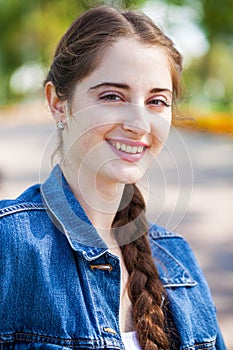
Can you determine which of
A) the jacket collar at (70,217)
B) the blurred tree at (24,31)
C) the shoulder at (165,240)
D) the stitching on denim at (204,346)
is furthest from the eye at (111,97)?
the blurred tree at (24,31)

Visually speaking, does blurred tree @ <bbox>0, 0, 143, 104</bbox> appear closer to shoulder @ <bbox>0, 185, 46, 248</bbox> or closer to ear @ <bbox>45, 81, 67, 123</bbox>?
ear @ <bbox>45, 81, 67, 123</bbox>

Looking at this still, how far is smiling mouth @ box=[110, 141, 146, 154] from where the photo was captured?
5.03 ft

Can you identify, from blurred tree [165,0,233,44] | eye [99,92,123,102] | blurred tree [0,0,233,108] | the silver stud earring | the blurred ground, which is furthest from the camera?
blurred tree [0,0,233,108]

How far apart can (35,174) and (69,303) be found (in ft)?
14.9

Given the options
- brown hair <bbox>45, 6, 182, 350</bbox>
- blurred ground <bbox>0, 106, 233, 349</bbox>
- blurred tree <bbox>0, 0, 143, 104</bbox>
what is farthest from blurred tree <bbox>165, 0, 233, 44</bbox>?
brown hair <bbox>45, 6, 182, 350</bbox>

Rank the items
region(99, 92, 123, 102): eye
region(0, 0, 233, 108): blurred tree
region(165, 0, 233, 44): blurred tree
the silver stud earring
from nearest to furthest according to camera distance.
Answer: region(99, 92, 123, 102): eye, the silver stud earring, region(165, 0, 233, 44): blurred tree, region(0, 0, 233, 108): blurred tree

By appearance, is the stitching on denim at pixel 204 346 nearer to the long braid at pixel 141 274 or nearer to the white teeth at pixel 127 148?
the long braid at pixel 141 274

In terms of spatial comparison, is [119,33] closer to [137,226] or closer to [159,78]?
[159,78]

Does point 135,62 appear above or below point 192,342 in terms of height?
above

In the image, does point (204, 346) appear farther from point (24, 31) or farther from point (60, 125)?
point (24, 31)

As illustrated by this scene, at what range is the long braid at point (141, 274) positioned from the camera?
1.60m

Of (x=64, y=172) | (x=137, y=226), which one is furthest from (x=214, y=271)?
(x=64, y=172)

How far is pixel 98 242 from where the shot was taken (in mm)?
1619

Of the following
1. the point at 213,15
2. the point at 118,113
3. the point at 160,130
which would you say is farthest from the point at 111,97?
the point at 213,15
